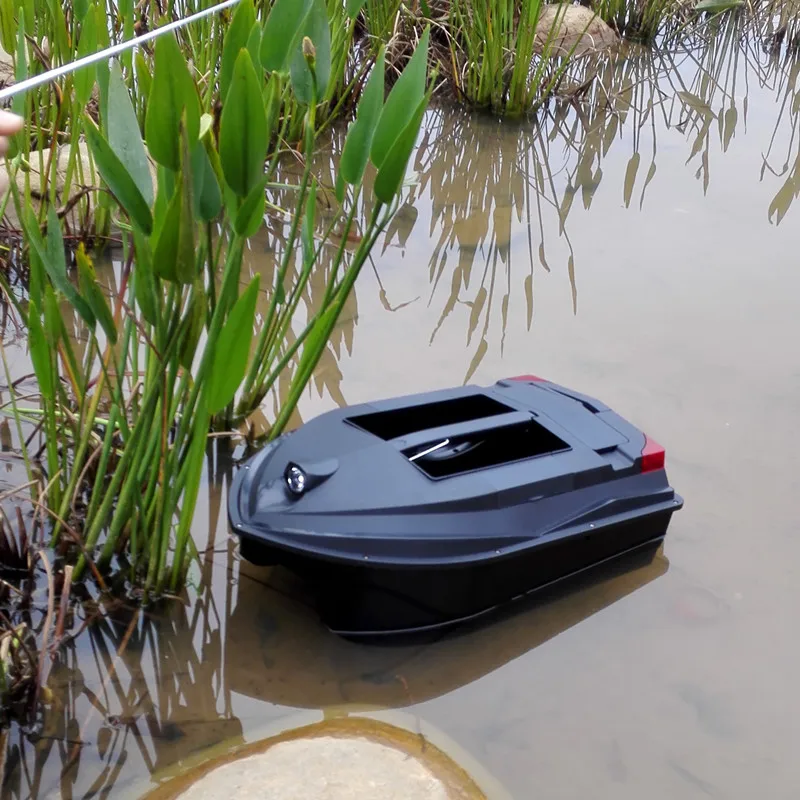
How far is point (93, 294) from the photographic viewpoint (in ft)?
4.25

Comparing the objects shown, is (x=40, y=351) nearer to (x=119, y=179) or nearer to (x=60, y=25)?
(x=119, y=179)

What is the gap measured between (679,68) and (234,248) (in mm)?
4555

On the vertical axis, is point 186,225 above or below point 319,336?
above

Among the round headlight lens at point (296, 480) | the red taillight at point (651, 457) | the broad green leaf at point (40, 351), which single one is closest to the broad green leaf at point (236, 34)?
the broad green leaf at point (40, 351)

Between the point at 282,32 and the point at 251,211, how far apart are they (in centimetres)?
36

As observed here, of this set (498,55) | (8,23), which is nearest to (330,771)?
(8,23)

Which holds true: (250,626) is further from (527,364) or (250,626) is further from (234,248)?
(527,364)

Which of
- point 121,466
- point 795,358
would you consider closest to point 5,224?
point 121,466

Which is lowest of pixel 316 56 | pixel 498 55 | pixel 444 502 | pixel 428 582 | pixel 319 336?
pixel 428 582

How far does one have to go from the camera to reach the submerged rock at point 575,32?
487 cm

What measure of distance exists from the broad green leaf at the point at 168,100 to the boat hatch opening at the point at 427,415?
0.61 meters

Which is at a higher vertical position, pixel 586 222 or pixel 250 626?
pixel 586 222

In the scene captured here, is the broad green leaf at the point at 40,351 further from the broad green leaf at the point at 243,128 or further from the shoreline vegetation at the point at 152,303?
the broad green leaf at the point at 243,128

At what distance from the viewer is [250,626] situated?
156 cm
